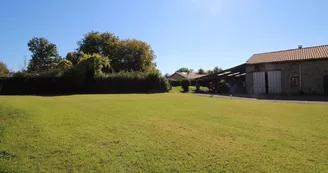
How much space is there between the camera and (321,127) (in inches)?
231

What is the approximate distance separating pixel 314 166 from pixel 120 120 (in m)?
5.13

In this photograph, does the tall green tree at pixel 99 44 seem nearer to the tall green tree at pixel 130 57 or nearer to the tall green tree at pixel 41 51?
the tall green tree at pixel 130 57

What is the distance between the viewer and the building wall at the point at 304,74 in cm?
1920

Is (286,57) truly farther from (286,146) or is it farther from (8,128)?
(8,128)

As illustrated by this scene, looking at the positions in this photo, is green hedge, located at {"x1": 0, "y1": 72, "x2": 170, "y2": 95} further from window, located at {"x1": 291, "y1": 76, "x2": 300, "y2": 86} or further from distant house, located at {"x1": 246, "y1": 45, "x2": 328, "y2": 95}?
window, located at {"x1": 291, "y1": 76, "x2": 300, "y2": 86}

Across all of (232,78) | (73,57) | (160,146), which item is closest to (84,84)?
(232,78)

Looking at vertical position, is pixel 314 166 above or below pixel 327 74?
below

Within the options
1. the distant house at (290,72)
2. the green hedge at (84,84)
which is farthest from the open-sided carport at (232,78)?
the green hedge at (84,84)

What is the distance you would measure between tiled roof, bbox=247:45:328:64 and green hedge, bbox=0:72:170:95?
1187 cm

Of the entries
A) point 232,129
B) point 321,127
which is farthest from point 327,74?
point 232,129

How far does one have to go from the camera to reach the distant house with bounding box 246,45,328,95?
63.3 feet

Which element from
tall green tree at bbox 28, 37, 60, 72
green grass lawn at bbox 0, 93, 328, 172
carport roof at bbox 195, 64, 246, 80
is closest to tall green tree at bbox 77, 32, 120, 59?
tall green tree at bbox 28, 37, 60, 72

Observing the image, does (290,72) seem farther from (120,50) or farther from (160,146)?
(120,50)

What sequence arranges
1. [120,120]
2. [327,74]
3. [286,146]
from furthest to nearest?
[327,74] → [120,120] → [286,146]
